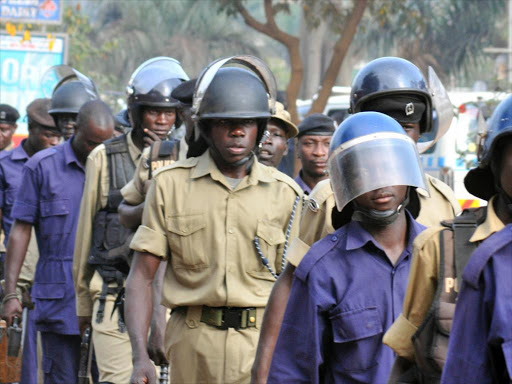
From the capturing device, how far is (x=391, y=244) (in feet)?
14.0

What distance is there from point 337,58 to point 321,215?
1185 centimetres

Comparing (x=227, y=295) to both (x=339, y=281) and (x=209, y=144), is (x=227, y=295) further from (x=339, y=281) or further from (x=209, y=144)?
(x=339, y=281)

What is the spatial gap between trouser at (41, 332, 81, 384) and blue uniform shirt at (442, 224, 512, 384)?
Answer: 16.8 feet

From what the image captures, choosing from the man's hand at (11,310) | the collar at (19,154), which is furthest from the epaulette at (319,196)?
the collar at (19,154)

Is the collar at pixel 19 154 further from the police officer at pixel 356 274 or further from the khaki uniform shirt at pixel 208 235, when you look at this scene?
the police officer at pixel 356 274

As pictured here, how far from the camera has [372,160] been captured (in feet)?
13.6

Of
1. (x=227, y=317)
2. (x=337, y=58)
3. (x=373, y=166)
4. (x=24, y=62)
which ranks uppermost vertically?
(x=337, y=58)

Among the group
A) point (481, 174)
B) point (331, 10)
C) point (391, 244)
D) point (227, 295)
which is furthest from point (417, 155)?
point (331, 10)

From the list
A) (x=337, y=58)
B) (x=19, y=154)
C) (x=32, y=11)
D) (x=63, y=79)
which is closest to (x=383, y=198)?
(x=63, y=79)

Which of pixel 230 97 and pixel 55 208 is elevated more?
pixel 230 97

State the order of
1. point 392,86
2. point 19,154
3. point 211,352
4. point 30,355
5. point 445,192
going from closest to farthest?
point 445,192
point 392,86
point 211,352
point 30,355
point 19,154

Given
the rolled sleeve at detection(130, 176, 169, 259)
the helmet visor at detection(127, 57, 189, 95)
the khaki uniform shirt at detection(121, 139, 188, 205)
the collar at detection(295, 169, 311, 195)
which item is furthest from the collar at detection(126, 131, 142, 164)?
the rolled sleeve at detection(130, 176, 169, 259)

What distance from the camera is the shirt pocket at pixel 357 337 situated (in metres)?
→ 4.06

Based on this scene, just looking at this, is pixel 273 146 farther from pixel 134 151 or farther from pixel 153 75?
pixel 134 151
